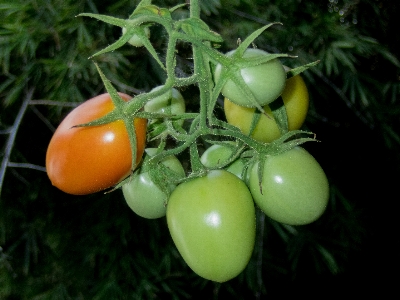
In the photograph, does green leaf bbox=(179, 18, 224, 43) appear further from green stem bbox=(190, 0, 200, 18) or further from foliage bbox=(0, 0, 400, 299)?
foliage bbox=(0, 0, 400, 299)

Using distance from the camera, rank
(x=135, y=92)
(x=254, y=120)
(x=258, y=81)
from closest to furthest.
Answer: (x=258, y=81) → (x=254, y=120) → (x=135, y=92)

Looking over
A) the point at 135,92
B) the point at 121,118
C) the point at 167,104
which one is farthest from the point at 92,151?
the point at 135,92

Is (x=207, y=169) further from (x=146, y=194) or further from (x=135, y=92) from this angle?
(x=135, y=92)

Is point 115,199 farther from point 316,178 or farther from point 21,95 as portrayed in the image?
point 316,178

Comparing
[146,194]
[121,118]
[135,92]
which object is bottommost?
[135,92]

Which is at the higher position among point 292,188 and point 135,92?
point 292,188

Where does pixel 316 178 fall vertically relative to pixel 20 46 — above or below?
above

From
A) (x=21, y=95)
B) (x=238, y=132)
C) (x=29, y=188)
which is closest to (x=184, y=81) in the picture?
(x=238, y=132)
